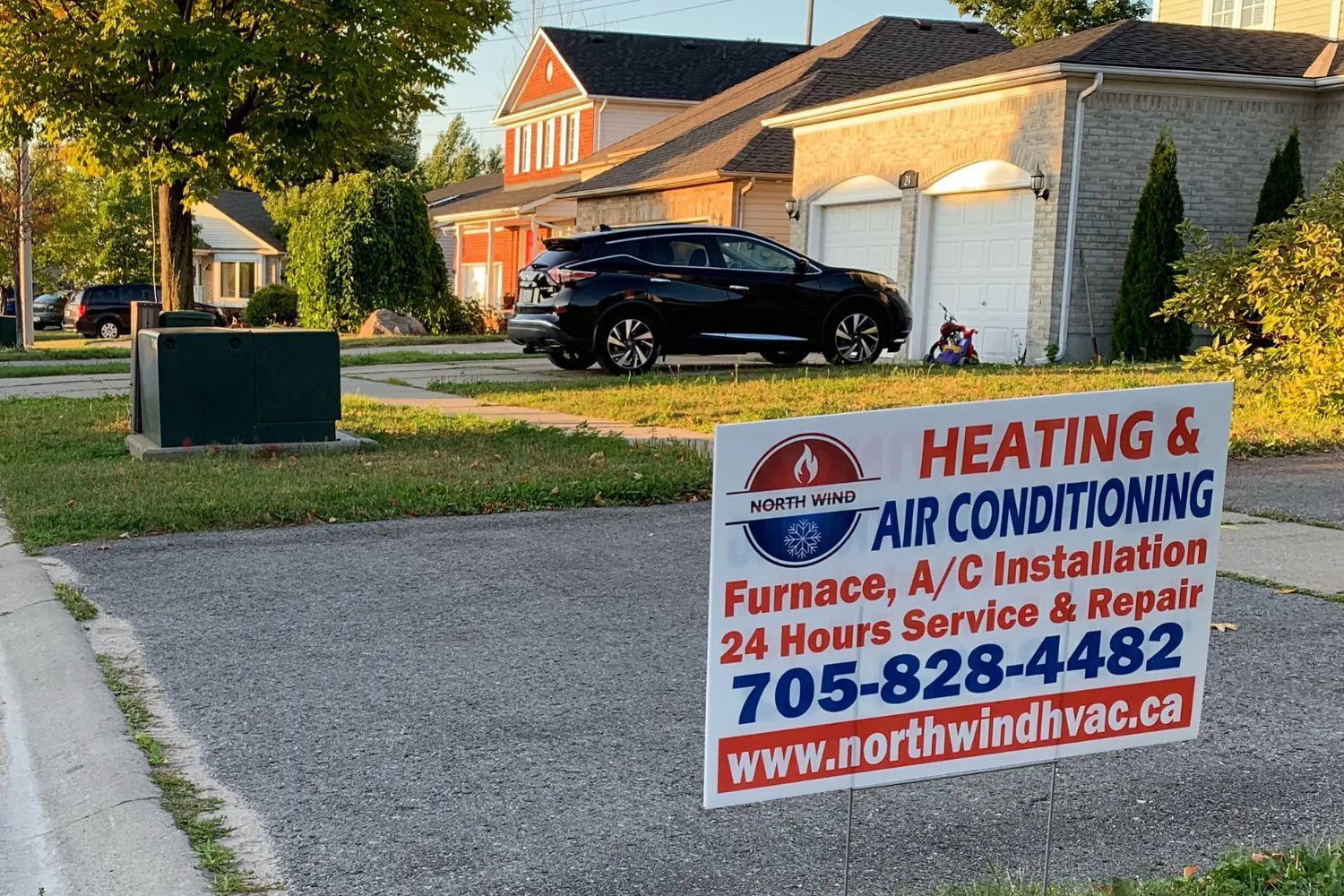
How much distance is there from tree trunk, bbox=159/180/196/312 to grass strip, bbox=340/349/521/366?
249 centimetres

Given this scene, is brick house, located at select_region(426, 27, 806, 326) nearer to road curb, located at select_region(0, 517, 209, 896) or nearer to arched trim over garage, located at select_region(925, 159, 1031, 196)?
arched trim over garage, located at select_region(925, 159, 1031, 196)

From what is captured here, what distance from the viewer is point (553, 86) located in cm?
4031

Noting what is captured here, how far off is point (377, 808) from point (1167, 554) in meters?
2.19

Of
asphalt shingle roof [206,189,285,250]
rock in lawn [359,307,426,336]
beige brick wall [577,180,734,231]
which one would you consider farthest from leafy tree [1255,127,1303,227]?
asphalt shingle roof [206,189,285,250]

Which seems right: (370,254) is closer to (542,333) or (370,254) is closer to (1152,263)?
(542,333)

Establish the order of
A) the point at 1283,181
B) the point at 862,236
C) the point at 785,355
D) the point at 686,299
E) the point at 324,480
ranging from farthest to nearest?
the point at 862,236 < the point at 1283,181 < the point at 785,355 < the point at 686,299 < the point at 324,480

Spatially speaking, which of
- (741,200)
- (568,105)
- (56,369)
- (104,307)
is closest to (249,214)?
(104,307)

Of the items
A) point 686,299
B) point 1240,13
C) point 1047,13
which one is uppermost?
point 1047,13

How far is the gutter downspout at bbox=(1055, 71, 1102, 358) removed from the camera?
1770 cm

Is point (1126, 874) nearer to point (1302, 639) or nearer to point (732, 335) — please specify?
point (1302, 639)

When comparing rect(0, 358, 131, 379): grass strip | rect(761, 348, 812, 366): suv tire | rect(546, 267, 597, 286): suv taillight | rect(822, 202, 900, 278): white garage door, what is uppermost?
rect(822, 202, 900, 278): white garage door

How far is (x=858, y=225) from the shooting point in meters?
22.2

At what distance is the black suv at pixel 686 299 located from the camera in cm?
1583

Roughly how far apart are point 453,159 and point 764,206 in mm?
66937
